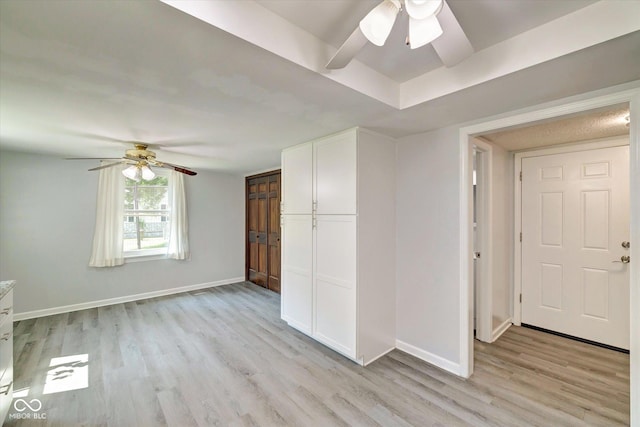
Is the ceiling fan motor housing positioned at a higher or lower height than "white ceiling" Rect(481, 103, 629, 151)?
lower

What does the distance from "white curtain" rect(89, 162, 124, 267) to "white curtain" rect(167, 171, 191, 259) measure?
0.72m

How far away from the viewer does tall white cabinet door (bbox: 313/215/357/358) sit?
2557mm

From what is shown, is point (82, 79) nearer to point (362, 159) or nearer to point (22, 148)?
point (362, 159)

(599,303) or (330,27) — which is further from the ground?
(330,27)

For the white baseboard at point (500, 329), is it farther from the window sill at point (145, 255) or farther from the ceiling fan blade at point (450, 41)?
the window sill at point (145, 255)

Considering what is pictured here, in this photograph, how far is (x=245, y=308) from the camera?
13.2ft

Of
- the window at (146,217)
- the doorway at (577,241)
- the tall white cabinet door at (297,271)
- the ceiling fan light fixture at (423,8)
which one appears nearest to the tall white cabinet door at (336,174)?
the tall white cabinet door at (297,271)

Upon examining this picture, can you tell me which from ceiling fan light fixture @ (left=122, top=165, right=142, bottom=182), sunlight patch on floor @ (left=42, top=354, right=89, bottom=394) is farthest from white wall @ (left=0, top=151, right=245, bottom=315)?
sunlight patch on floor @ (left=42, top=354, right=89, bottom=394)

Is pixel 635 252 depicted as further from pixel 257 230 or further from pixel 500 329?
pixel 257 230

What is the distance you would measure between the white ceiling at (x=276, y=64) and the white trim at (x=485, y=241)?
0.98 m

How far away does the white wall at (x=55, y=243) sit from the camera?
3561 millimetres

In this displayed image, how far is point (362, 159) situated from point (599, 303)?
299cm

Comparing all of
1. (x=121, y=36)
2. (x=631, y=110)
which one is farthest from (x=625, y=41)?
(x=121, y=36)

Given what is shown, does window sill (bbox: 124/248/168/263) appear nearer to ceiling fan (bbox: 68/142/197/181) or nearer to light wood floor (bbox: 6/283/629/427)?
light wood floor (bbox: 6/283/629/427)
